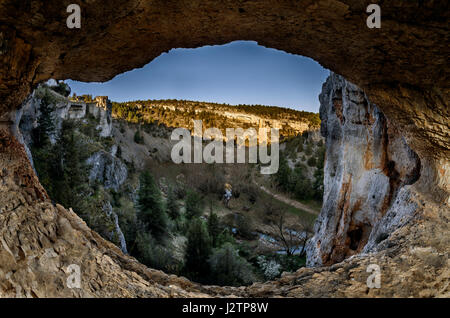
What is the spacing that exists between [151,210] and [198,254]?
7.26m

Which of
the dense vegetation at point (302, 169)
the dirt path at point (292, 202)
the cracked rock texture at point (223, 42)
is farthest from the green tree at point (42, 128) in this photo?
the dense vegetation at point (302, 169)

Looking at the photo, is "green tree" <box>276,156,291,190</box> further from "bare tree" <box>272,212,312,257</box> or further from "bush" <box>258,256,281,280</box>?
"bush" <box>258,256,281,280</box>

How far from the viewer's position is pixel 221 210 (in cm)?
2947

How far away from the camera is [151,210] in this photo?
61.9 feet

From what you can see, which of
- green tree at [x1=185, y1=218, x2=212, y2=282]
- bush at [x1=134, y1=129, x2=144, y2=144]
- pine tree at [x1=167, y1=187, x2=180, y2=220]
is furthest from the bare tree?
bush at [x1=134, y1=129, x2=144, y2=144]

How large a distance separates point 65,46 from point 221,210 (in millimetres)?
27570

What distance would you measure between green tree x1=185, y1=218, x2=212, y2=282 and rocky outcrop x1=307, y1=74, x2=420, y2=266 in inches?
230

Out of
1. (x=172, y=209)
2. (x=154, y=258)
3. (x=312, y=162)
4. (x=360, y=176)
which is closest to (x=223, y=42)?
(x=360, y=176)

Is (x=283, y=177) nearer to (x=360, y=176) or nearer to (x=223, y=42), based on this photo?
(x=360, y=176)

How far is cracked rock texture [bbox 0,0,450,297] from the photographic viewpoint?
98.2 inches

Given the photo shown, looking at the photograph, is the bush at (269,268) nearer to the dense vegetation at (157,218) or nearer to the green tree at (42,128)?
the dense vegetation at (157,218)

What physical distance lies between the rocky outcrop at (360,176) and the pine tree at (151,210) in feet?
42.2
